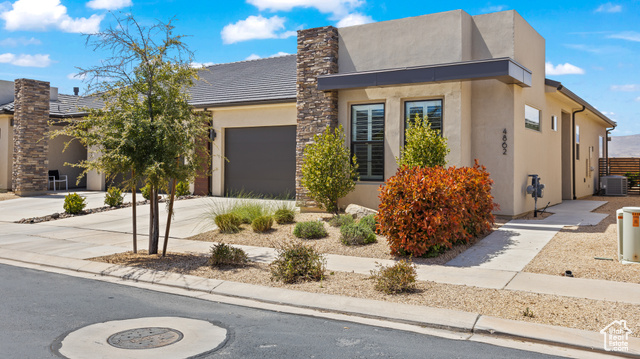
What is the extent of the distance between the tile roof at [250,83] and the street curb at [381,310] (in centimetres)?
1015

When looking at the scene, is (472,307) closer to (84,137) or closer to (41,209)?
(84,137)

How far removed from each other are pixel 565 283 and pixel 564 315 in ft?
5.17

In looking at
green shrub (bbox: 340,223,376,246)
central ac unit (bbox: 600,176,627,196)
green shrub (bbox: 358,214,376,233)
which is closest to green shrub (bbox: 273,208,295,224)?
green shrub (bbox: 358,214,376,233)

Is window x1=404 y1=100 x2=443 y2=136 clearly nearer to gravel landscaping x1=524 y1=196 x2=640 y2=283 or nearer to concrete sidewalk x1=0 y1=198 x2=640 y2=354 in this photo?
concrete sidewalk x1=0 y1=198 x2=640 y2=354

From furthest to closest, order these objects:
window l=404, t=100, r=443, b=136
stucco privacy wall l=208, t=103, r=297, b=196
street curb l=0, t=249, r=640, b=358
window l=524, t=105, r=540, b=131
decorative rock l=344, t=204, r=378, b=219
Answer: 1. stucco privacy wall l=208, t=103, r=297, b=196
2. window l=524, t=105, r=540, b=131
3. window l=404, t=100, r=443, b=136
4. decorative rock l=344, t=204, r=378, b=219
5. street curb l=0, t=249, r=640, b=358

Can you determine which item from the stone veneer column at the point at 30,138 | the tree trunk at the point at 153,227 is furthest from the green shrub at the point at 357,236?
the stone veneer column at the point at 30,138

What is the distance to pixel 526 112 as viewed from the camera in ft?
45.2

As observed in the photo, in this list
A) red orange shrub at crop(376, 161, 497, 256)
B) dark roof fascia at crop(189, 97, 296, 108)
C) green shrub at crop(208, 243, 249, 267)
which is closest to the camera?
green shrub at crop(208, 243, 249, 267)

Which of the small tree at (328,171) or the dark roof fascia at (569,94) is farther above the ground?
the dark roof fascia at (569,94)

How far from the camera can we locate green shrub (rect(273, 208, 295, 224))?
1275 centimetres

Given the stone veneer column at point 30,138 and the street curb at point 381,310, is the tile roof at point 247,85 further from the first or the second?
the street curb at point 381,310

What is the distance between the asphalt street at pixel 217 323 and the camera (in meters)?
4.74
